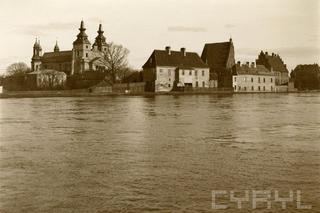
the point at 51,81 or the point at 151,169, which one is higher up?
the point at 51,81

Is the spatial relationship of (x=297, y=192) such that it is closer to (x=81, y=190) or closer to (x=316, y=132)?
(x=81, y=190)

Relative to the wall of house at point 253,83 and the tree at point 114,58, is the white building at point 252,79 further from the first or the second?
the tree at point 114,58

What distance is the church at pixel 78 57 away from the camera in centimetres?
10038

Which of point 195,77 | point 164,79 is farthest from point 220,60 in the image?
point 164,79

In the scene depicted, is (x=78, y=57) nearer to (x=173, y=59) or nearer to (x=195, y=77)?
(x=173, y=59)

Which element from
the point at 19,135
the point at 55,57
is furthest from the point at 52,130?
the point at 55,57

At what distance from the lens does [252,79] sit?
88188 mm

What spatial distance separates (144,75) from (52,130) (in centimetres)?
6147

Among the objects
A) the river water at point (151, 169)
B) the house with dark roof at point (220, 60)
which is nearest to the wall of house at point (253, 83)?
the house with dark roof at point (220, 60)

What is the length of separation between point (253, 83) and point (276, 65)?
59.7 feet

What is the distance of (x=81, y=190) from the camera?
684cm

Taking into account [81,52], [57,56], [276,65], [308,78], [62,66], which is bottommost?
[308,78]

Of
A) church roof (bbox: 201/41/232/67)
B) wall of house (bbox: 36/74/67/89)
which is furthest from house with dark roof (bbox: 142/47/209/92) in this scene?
wall of house (bbox: 36/74/67/89)

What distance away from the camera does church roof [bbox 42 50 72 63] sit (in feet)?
352
